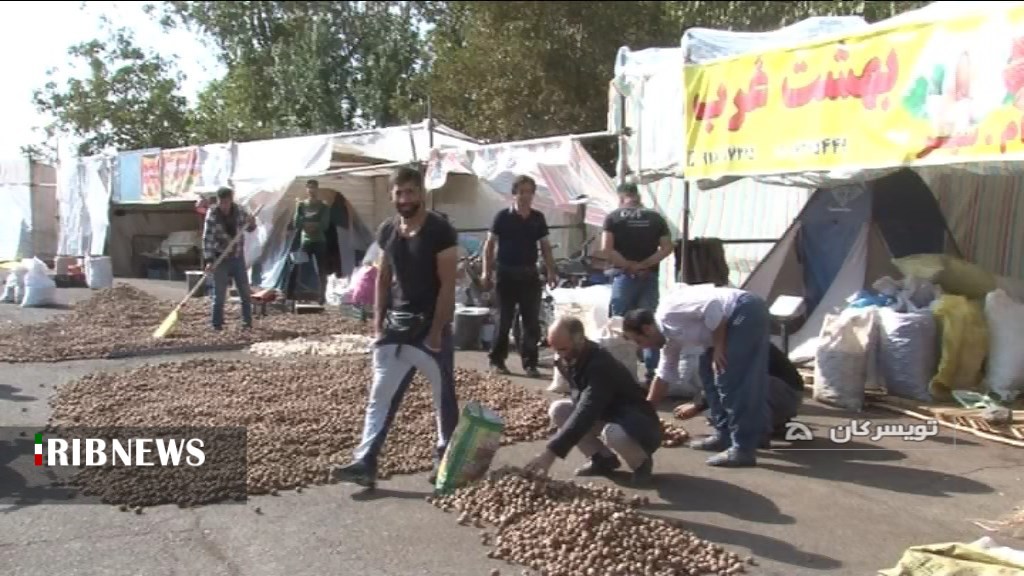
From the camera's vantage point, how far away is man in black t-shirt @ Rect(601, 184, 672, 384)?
794 centimetres

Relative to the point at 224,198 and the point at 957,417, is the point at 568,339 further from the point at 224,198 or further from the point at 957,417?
the point at 224,198

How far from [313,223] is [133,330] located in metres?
3.44

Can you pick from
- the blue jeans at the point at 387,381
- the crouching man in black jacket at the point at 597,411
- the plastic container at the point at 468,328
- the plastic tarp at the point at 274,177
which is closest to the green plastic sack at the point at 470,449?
the crouching man in black jacket at the point at 597,411

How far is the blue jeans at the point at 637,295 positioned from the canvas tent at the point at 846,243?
1.54 metres

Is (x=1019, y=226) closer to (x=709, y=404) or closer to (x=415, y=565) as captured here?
(x=709, y=404)

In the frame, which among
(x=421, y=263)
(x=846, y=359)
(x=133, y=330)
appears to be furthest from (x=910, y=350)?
(x=133, y=330)

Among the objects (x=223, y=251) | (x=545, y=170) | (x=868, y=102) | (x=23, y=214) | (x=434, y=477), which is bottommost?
(x=434, y=477)

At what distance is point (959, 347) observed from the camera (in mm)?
7375

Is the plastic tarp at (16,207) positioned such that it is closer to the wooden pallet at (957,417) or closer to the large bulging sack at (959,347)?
the wooden pallet at (957,417)

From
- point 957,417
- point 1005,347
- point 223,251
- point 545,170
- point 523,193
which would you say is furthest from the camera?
point 545,170

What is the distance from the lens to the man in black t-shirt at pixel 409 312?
523 centimetres

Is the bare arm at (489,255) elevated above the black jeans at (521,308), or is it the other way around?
the bare arm at (489,255)

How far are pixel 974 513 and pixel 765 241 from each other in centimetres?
533

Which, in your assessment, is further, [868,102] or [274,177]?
[274,177]
